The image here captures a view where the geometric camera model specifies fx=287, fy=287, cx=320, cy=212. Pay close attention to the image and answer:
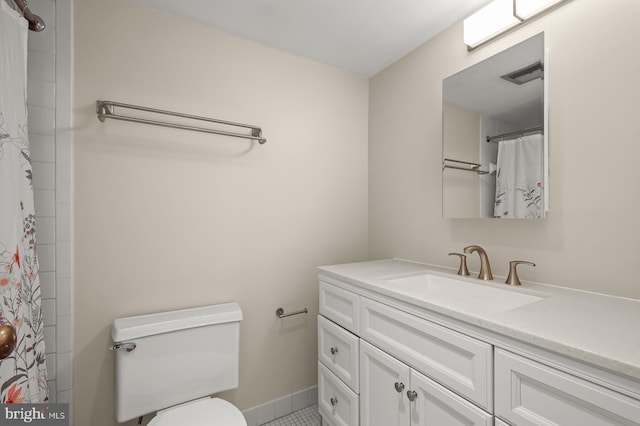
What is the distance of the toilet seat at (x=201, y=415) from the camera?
117 cm

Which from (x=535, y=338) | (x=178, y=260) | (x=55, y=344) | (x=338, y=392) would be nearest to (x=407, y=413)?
(x=338, y=392)

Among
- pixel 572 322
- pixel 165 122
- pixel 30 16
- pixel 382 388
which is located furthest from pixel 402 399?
pixel 30 16

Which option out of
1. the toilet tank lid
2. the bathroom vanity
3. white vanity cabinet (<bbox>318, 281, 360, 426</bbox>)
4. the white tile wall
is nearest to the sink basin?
the bathroom vanity

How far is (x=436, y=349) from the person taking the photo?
3.20 feet

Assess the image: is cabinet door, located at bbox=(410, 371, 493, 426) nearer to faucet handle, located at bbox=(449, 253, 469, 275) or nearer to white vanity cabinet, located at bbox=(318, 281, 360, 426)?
white vanity cabinet, located at bbox=(318, 281, 360, 426)

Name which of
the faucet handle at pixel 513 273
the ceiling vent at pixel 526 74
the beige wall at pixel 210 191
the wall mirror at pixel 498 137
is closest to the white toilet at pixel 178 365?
the beige wall at pixel 210 191

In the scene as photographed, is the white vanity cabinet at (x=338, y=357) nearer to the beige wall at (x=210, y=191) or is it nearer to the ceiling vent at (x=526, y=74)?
the beige wall at (x=210, y=191)

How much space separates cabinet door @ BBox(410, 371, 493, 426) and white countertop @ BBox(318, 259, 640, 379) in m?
0.26

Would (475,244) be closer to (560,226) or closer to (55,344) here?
(560,226)

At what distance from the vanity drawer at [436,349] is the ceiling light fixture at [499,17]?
1349mm

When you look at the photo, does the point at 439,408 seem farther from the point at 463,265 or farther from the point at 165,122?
the point at 165,122

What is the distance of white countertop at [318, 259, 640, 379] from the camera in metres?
0.62

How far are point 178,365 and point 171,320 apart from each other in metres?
0.21

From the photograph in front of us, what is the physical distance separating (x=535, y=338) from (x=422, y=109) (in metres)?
1.40
